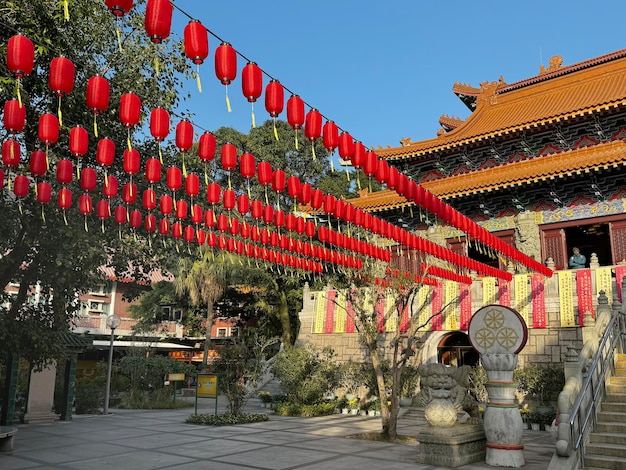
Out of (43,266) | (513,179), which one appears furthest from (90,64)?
(513,179)

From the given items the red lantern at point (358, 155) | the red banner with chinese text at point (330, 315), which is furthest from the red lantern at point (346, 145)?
the red banner with chinese text at point (330, 315)

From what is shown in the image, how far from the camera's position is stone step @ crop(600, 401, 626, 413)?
27.1 ft

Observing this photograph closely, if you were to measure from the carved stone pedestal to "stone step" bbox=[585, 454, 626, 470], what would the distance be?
179cm

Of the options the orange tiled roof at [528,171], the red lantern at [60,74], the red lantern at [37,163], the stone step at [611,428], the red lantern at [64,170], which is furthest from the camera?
the orange tiled roof at [528,171]

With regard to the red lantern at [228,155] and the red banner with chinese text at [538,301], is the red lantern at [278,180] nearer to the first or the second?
the red lantern at [228,155]

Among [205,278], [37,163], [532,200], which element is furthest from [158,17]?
[205,278]

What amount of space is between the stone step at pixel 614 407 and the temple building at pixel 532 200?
5664mm

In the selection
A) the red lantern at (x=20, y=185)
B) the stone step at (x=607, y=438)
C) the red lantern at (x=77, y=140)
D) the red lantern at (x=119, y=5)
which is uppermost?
the red lantern at (x=119, y=5)

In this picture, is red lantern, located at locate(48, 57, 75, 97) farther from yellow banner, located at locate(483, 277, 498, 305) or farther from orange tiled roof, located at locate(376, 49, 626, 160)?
orange tiled roof, located at locate(376, 49, 626, 160)

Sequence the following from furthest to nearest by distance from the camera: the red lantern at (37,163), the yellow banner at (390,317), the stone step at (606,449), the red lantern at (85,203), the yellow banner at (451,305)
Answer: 1. the yellow banner at (390,317)
2. the yellow banner at (451,305)
3. the red lantern at (85,203)
4. the red lantern at (37,163)
5. the stone step at (606,449)

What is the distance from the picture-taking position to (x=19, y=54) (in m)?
5.89

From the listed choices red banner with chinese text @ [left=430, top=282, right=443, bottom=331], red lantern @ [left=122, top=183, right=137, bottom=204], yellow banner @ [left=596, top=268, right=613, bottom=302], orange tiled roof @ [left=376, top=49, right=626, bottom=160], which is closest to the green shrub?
red banner with chinese text @ [left=430, top=282, right=443, bottom=331]

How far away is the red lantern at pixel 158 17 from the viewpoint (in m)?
5.34

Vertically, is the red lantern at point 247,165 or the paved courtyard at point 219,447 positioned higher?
the red lantern at point 247,165
